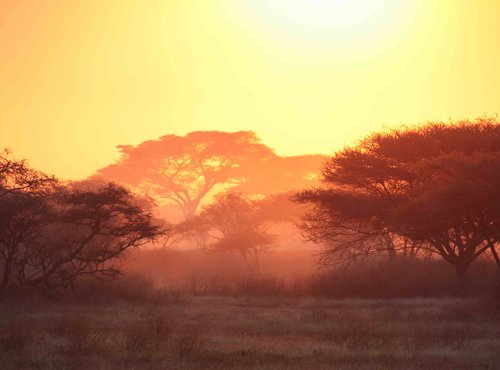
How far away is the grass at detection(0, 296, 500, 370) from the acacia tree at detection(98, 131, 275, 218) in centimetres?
5713

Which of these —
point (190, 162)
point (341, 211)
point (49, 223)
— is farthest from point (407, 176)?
point (190, 162)

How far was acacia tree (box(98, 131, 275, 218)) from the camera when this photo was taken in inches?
3388

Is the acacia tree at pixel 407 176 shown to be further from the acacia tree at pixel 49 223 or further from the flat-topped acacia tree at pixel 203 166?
the flat-topped acacia tree at pixel 203 166

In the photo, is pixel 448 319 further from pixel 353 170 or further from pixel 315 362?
pixel 353 170

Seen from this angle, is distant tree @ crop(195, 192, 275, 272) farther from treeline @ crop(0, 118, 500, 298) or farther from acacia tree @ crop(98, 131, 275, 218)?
acacia tree @ crop(98, 131, 275, 218)

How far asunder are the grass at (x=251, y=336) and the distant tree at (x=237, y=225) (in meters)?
21.5

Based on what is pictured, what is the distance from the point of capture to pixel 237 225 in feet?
178

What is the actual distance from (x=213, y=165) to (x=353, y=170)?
51730mm

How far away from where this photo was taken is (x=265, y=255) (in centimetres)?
5934

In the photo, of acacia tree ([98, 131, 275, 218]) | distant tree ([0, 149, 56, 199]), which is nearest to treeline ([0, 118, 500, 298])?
distant tree ([0, 149, 56, 199])

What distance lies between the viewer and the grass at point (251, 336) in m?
16.1

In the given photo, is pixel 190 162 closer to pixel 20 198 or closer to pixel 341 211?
pixel 341 211

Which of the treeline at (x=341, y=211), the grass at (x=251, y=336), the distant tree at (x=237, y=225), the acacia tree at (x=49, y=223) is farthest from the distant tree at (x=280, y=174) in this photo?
the grass at (x=251, y=336)

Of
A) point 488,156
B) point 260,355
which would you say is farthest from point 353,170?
point 260,355
